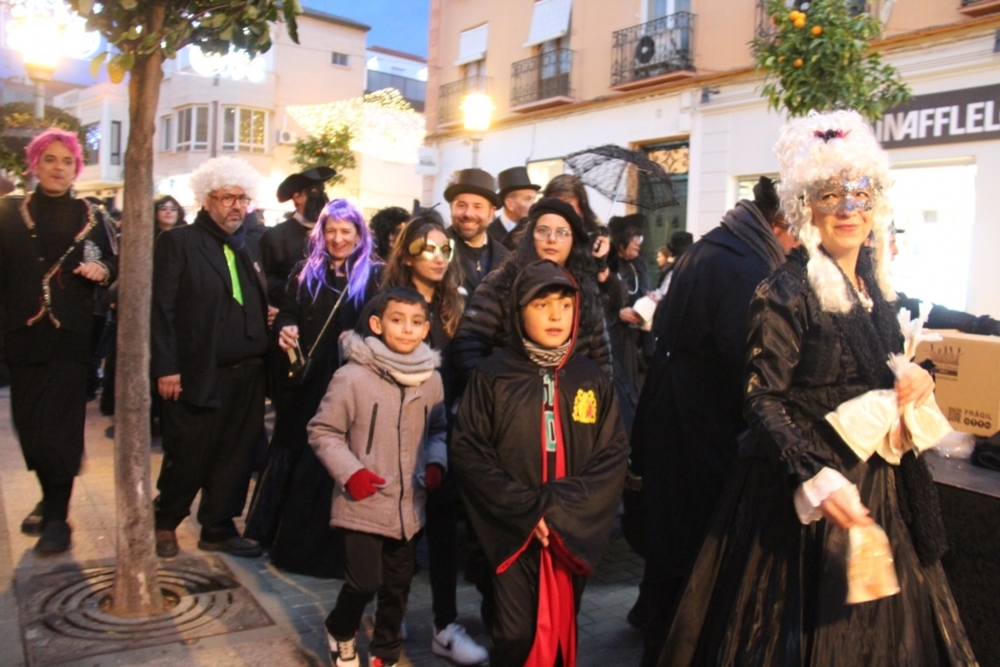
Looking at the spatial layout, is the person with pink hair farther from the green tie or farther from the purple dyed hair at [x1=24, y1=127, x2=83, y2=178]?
the green tie

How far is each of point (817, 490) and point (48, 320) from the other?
13.4 ft

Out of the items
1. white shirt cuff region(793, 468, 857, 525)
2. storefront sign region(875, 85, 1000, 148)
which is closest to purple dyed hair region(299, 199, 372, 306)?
white shirt cuff region(793, 468, 857, 525)

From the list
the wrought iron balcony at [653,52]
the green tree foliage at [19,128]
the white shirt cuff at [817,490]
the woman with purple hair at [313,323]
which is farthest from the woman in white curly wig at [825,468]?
the wrought iron balcony at [653,52]

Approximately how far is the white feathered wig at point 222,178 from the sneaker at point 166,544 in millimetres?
1816

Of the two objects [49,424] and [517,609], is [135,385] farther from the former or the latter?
[517,609]

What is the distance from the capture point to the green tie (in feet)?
16.9

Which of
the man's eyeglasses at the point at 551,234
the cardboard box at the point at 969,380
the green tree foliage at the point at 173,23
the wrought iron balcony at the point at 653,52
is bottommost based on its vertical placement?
the cardboard box at the point at 969,380

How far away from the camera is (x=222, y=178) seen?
5.10 metres

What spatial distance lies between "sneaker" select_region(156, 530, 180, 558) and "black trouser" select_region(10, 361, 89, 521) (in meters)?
0.53

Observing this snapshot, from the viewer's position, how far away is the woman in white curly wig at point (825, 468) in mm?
2562

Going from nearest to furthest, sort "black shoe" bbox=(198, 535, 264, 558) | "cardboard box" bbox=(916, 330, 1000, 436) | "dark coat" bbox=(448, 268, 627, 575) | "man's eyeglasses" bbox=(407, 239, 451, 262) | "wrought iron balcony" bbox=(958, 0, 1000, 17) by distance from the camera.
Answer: "dark coat" bbox=(448, 268, 627, 575) → "cardboard box" bbox=(916, 330, 1000, 436) → "man's eyeglasses" bbox=(407, 239, 451, 262) → "black shoe" bbox=(198, 535, 264, 558) → "wrought iron balcony" bbox=(958, 0, 1000, 17)

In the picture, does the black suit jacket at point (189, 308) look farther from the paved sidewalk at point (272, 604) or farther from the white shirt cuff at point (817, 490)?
the white shirt cuff at point (817, 490)

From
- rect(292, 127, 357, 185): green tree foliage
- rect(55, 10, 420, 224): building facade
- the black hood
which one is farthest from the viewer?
rect(55, 10, 420, 224): building facade

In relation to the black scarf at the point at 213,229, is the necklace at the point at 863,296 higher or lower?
lower
